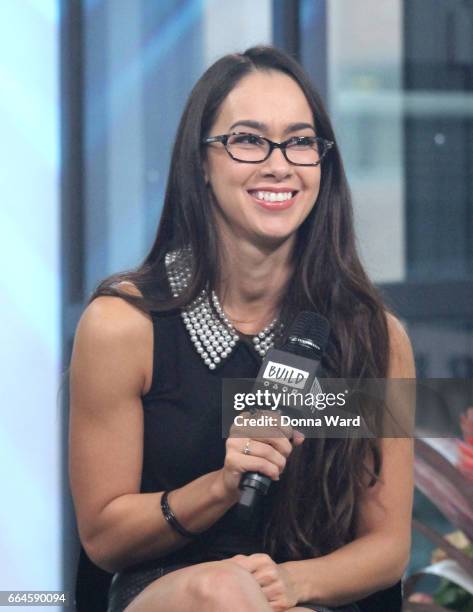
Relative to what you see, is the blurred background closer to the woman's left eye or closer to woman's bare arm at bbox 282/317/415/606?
woman's bare arm at bbox 282/317/415/606

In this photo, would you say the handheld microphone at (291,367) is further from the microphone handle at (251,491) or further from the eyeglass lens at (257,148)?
the eyeglass lens at (257,148)

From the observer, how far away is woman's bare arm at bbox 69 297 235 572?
1766 mm

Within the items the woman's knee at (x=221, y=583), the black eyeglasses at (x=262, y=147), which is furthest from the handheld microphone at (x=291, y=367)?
the black eyeglasses at (x=262, y=147)

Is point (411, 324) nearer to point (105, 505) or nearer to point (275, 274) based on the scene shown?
point (275, 274)

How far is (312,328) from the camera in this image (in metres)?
1.66

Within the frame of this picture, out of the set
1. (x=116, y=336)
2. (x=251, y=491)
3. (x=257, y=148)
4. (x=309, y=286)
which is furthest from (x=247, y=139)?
(x=251, y=491)

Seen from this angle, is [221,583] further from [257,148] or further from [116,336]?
[257,148]

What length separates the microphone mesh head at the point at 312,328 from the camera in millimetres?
1626

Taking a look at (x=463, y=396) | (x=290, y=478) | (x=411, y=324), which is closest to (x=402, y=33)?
(x=411, y=324)

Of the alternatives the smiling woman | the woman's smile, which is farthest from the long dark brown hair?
the woman's smile

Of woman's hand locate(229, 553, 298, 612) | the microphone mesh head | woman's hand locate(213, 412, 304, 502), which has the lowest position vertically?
woman's hand locate(229, 553, 298, 612)

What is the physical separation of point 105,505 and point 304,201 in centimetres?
55

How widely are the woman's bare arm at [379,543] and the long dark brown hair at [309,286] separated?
0.9 inches

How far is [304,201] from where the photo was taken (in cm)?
183
